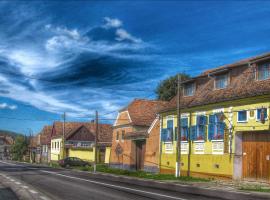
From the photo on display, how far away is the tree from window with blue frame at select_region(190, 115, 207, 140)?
95.3ft

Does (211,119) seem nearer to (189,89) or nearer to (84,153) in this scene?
(189,89)

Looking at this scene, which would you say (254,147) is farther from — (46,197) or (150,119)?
(150,119)

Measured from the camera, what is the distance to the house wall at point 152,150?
38.2 meters

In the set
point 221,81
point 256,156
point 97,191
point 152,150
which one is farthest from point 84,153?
point 97,191

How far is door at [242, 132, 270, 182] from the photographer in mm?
24734

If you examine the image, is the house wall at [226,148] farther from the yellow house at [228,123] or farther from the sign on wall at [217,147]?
the sign on wall at [217,147]

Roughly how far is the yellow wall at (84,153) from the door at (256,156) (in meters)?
38.6

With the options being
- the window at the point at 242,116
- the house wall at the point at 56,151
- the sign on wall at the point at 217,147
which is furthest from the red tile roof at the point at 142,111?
A: the house wall at the point at 56,151

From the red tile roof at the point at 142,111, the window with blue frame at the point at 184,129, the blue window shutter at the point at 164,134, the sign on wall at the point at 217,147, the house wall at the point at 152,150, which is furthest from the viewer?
the red tile roof at the point at 142,111

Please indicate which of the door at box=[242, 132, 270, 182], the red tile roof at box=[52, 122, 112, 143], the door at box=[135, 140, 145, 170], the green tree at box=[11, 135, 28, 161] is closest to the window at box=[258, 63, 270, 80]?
the door at box=[242, 132, 270, 182]

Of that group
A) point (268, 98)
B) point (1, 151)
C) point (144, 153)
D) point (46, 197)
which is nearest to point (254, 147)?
point (268, 98)

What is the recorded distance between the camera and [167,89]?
204 ft

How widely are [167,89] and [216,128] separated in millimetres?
33224

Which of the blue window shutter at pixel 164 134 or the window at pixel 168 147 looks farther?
the blue window shutter at pixel 164 134
